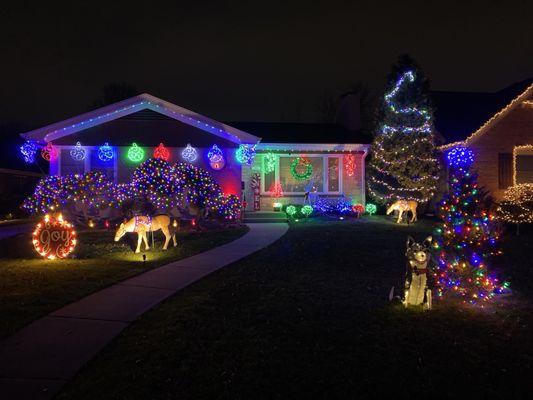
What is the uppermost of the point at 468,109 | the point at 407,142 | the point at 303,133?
the point at 468,109

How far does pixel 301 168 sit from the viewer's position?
63.8ft

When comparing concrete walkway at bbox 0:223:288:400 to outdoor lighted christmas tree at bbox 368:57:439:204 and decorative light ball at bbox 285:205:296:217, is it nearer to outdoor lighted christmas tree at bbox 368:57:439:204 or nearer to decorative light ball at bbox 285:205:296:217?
decorative light ball at bbox 285:205:296:217

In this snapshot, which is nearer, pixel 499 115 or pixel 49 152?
pixel 49 152

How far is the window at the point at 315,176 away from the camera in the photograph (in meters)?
19.5

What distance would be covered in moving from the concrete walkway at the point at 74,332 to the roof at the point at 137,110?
944cm

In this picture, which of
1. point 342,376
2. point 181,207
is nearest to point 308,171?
point 181,207

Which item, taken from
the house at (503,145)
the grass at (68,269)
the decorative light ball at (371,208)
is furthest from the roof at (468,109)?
the grass at (68,269)

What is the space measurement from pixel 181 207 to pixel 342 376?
37.2ft

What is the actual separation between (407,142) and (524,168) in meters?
5.84

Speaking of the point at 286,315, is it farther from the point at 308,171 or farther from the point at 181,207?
the point at 308,171

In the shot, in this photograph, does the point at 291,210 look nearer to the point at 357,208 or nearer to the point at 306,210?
the point at 306,210

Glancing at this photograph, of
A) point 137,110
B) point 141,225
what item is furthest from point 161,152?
point 141,225

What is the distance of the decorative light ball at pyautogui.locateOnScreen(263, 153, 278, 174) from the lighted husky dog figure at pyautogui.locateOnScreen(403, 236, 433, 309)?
44.7 feet

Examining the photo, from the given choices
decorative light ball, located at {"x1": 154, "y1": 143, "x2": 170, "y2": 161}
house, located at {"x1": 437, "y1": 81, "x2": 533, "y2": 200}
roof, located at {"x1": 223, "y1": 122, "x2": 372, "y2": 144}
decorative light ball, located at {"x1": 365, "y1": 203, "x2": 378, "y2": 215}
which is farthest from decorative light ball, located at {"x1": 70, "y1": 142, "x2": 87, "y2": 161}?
house, located at {"x1": 437, "y1": 81, "x2": 533, "y2": 200}
